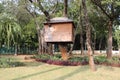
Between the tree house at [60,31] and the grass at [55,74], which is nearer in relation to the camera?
the grass at [55,74]

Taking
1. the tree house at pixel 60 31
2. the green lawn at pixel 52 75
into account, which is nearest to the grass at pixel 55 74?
the green lawn at pixel 52 75

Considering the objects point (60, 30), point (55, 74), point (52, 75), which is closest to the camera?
point (52, 75)

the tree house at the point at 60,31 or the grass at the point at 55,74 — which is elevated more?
the tree house at the point at 60,31

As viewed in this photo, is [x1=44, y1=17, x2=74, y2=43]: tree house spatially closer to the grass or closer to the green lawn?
the grass

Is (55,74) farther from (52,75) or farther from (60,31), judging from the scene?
(60,31)

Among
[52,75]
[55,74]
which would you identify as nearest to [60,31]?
[55,74]

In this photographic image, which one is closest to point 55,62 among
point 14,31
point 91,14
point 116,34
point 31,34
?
point 14,31

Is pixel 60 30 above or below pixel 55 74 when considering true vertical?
above

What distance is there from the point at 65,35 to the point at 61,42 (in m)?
0.84

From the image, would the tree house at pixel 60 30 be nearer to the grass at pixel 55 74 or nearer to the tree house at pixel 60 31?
the tree house at pixel 60 31

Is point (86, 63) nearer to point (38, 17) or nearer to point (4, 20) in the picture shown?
point (4, 20)

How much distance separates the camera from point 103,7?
22.5m

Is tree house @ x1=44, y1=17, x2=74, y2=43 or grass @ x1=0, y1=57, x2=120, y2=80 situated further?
tree house @ x1=44, y1=17, x2=74, y2=43

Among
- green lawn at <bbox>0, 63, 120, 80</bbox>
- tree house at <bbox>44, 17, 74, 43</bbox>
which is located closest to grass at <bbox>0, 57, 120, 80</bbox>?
green lawn at <bbox>0, 63, 120, 80</bbox>
